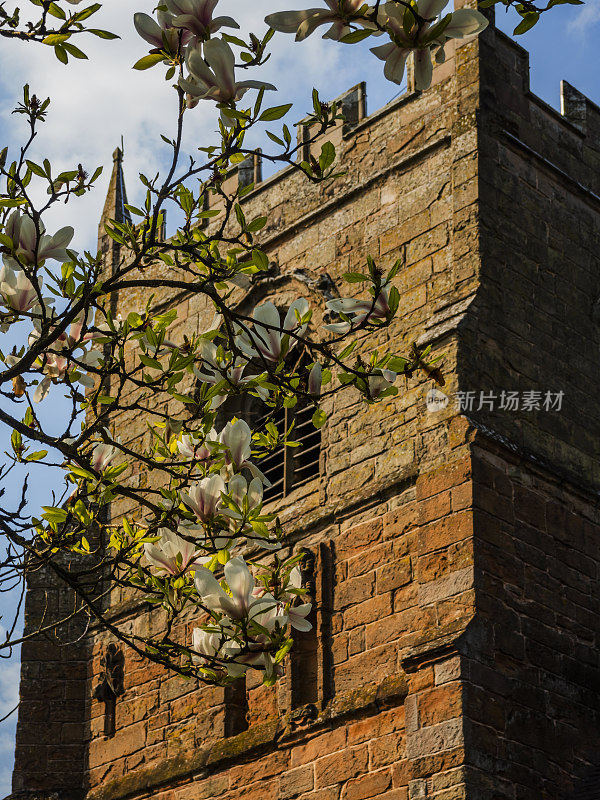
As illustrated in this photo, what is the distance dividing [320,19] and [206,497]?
1990mm

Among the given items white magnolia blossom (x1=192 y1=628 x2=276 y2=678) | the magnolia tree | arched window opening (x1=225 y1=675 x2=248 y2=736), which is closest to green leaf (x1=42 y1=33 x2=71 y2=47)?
the magnolia tree

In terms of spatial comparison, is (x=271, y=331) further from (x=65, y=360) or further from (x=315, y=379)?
(x=65, y=360)

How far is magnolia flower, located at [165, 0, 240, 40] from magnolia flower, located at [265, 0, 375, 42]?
422mm

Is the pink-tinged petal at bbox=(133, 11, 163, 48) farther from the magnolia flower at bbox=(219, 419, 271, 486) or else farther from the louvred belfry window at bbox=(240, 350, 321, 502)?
the louvred belfry window at bbox=(240, 350, 321, 502)

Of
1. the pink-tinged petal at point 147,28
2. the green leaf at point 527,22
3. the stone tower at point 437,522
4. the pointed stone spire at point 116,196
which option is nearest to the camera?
the green leaf at point 527,22

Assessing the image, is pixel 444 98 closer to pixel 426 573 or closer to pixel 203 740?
pixel 426 573

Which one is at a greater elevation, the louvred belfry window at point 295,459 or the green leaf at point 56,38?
the louvred belfry window at point 295,459

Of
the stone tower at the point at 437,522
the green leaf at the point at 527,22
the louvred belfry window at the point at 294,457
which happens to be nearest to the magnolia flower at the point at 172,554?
the green leaf at the point at 527,22

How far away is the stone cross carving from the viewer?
1230 cm

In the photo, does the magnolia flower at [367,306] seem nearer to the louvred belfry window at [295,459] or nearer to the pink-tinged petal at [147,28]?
the pink-tinged petal at [147,28]

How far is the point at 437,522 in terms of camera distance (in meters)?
9.61

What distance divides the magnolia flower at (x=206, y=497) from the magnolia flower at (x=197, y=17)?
1.71m

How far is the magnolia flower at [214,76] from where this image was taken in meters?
4.41

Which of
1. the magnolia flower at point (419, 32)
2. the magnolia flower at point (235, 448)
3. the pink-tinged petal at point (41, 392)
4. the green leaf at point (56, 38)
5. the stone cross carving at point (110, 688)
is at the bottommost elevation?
the magnolia flower at point (235, 448)
